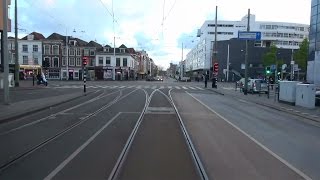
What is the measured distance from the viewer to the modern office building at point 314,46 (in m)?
56.5

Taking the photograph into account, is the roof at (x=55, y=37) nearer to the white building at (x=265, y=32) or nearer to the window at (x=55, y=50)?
the window at (x=55, y=50)

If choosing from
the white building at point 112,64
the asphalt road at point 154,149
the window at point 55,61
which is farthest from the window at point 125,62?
the asphalt road at point 154,149

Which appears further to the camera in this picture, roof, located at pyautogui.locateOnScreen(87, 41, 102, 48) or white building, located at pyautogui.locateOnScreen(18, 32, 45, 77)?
roof, located at pyautogui.locateOnScreen(87, 41, 102, 48)

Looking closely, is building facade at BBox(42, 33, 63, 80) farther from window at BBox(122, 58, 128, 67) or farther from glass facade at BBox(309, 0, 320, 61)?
glass facade at BBox(309, 0, 320, 61)

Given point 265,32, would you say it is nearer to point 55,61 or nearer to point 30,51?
point 55,61

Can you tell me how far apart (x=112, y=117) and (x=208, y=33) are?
133538mm

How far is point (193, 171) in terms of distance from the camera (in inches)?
349

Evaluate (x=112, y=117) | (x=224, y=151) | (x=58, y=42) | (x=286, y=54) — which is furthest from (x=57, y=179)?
(x=286, y=54)

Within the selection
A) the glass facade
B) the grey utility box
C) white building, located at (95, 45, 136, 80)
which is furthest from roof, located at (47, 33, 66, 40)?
the grey utility box

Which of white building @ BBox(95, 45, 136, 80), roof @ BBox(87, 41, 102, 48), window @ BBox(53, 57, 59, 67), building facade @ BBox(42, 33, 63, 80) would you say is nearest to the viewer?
building facade @ BBox(42, 33, 63, 80)

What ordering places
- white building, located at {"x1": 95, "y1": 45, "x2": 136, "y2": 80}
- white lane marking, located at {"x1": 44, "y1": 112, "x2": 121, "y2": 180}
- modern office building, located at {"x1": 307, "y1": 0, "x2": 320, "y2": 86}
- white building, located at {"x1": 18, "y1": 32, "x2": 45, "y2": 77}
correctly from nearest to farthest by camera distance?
white lane marking, located at {"x1": 44, "y1": 112, "x2": 121, "y2": 180}, modern office building, located at {"x1": 307, "y1": 0, "x2": 320, "y2": 86}, white building, located at {"x1": 18, "y1": 32, "x2": 45, "y2": 77}, white building, located at {"x1": 95, "y1": 45, "x2": 136, "y2": 80}

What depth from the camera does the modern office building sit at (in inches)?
2226

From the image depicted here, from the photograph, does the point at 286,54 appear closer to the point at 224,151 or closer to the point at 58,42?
the point at 58,42

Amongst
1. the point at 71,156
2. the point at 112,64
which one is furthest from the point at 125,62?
the point at 71,156
